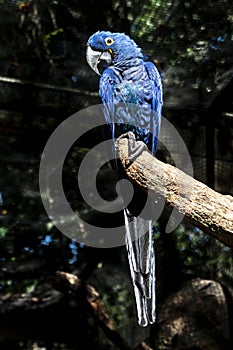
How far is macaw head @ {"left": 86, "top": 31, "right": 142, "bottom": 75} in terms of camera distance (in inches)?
87.3

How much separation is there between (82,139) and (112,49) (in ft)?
2.48

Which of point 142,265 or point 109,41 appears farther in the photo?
point 109,41

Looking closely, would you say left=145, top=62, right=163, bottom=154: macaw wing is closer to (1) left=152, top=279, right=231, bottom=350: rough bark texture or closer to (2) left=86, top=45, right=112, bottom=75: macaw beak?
(2) left=86, top=45, right=112, bottom=75: macaw beak

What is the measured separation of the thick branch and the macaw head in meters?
0.66

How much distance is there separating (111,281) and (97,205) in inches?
18.1

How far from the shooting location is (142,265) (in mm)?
1670

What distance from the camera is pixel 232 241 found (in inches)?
56.9

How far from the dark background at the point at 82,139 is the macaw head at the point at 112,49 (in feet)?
0.72

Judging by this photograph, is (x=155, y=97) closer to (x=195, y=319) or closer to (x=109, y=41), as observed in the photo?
(x=109, y=41)

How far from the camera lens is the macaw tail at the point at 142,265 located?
160 cm

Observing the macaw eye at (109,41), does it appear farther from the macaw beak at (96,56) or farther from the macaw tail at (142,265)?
the macaw tail at (142,265)

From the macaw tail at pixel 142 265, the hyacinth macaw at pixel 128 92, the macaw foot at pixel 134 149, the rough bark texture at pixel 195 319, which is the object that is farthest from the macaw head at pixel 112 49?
the rough bark texture at pixel 195 319

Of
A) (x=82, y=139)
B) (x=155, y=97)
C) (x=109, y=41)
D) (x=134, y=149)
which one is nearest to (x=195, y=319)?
(x=82, y=139)

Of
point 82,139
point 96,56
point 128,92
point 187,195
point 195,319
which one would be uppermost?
point 96,56
